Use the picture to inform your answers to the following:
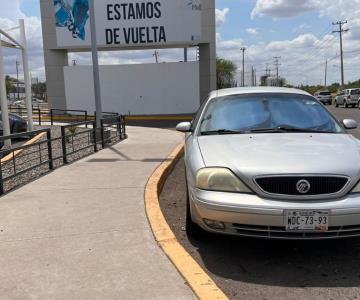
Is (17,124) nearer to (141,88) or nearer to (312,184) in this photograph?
(141,88)

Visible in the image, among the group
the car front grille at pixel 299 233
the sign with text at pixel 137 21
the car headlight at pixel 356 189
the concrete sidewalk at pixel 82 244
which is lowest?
the concrete sidewalk at pixel 82 244

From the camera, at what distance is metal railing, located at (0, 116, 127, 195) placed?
8.60 meters

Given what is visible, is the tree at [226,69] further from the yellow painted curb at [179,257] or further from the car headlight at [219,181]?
the car headlight at [219,181]

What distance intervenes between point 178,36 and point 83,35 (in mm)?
5714

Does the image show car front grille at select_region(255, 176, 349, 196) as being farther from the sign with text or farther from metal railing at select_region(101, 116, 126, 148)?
Result: the sign with text

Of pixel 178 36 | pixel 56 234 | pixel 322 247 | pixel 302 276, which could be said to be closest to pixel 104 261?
pixel 56 234

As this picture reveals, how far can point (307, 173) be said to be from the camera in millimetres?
4270

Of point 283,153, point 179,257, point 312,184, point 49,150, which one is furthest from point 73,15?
point 312,184

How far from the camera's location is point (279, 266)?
4578mm

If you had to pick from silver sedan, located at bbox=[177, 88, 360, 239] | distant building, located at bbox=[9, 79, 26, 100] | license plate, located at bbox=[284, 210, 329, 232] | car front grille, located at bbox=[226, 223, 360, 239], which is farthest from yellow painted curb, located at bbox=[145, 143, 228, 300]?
distant building, located at bbox=[9, 79, 26, 100]

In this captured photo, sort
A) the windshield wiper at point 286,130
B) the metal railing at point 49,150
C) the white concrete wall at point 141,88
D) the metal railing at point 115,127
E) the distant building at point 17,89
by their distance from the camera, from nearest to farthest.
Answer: the windshield wiper at point 286,130, the metal railing at point 49,150, the metal railing at point 115,127, the white concrete wall at point 141,88, the distant building at point 17,89

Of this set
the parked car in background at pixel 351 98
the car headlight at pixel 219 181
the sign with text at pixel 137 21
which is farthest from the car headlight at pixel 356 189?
the parked car in background at pixel 351 98

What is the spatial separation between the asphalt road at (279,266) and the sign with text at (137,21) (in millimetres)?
23644

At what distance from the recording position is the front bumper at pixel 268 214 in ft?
13.8
